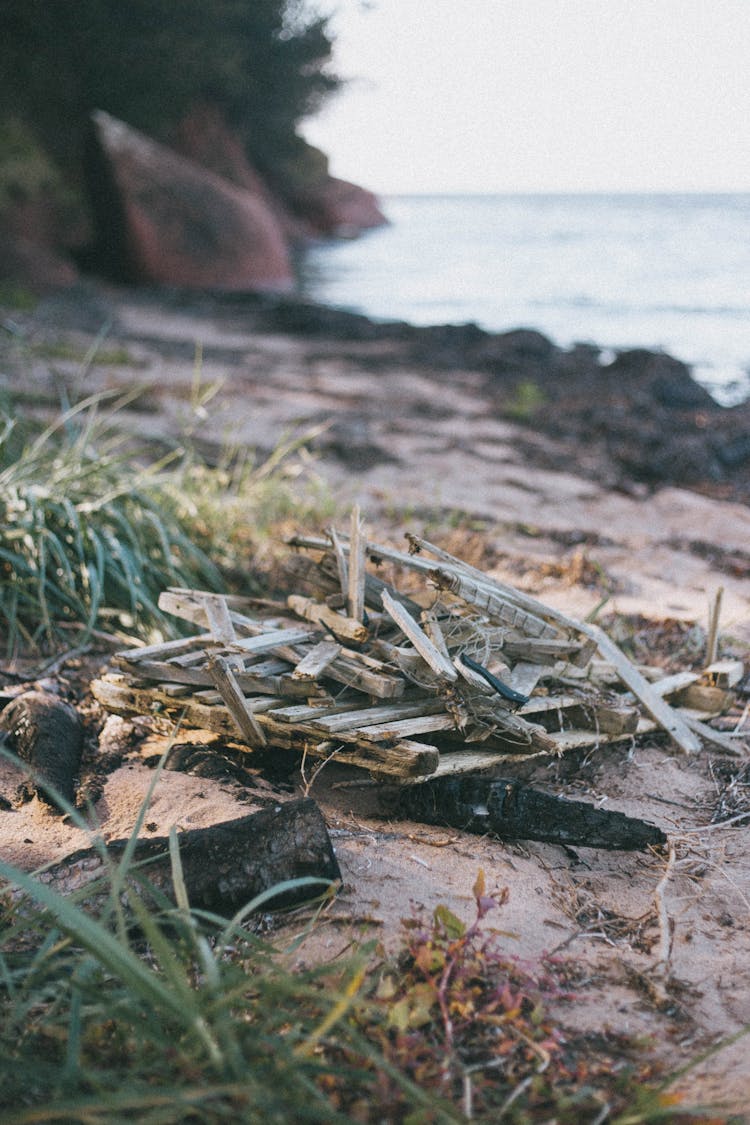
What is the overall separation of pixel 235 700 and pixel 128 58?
19.5 m

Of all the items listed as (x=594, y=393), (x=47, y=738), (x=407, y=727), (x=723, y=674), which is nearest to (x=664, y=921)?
(x=407, y=727)

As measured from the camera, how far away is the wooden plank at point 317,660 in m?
2.51

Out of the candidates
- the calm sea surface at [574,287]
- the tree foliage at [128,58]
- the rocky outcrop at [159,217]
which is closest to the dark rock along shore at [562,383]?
the calm sea surface at [574,287]

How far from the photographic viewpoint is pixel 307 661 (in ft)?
8.40

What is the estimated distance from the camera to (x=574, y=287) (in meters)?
19.1

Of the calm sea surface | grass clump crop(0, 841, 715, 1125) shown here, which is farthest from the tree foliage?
grass clump crop(0, 841, 715, 1125)

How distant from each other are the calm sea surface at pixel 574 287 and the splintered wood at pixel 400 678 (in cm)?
803

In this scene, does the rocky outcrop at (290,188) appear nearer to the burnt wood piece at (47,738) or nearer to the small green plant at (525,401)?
the small green plant at (525,401)

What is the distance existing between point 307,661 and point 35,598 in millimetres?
1585

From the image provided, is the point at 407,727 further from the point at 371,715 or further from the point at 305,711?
the point at 305,711

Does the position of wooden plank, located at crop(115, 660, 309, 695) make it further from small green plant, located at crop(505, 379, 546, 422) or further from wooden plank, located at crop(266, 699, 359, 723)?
small green plant, located at crop(505, 379, 546, 422)

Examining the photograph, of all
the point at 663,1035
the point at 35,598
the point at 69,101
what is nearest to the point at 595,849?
the point at 663,1035

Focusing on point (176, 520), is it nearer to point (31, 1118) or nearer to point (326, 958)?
point (326, 958)

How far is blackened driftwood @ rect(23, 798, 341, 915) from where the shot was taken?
1.99m
